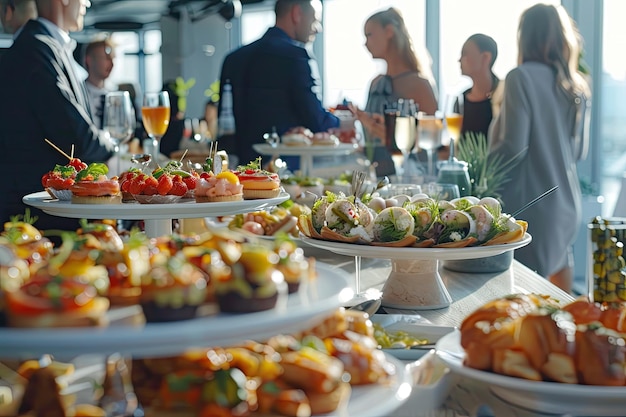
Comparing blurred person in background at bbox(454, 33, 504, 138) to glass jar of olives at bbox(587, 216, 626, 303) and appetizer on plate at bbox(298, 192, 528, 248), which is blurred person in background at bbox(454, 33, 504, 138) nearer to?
appetizer on plate at bbox(298, 192, 528, 248)

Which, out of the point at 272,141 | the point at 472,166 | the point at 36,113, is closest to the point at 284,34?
the point at 272,141

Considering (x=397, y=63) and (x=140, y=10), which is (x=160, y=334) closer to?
(x=397, y=63)

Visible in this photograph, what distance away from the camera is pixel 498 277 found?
1.95m

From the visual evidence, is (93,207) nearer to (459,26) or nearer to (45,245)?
(45,245)

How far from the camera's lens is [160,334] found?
0.68 metres

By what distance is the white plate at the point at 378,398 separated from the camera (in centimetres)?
80

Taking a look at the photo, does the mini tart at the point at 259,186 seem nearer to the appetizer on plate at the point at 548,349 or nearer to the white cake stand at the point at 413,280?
the white cake stand at the point at 413,280

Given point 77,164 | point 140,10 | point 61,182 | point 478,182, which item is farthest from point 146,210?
point 140,10

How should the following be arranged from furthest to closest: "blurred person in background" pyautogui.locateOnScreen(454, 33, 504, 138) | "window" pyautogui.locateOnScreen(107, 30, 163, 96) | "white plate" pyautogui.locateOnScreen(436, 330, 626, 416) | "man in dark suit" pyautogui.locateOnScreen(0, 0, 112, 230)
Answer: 1. "window" pyautogui.locateOnScreen(107, 30, 163, 96)
2. "blurred person in background" pyautogui.locateOnScreen(454, 33, 504, 138)
3. "man in dark suit" pyautogui.locateOnScreen(0, 0, 112, 230)
4. "white plate" pyautogui.locateOnScreen(436, 330, 626, 416)

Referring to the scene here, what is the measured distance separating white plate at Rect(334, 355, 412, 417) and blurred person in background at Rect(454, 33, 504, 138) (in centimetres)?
330

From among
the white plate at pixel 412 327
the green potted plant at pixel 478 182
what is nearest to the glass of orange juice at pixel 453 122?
the green potted plant at pixel 478 182

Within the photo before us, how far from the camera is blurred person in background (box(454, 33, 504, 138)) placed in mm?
4066

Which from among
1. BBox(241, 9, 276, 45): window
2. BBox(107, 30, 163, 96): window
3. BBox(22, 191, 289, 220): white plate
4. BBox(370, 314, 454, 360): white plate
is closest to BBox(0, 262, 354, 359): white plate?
BBox(370, 314, 454, 360): white plate

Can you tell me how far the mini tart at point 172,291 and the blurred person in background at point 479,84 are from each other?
11.2 ft
